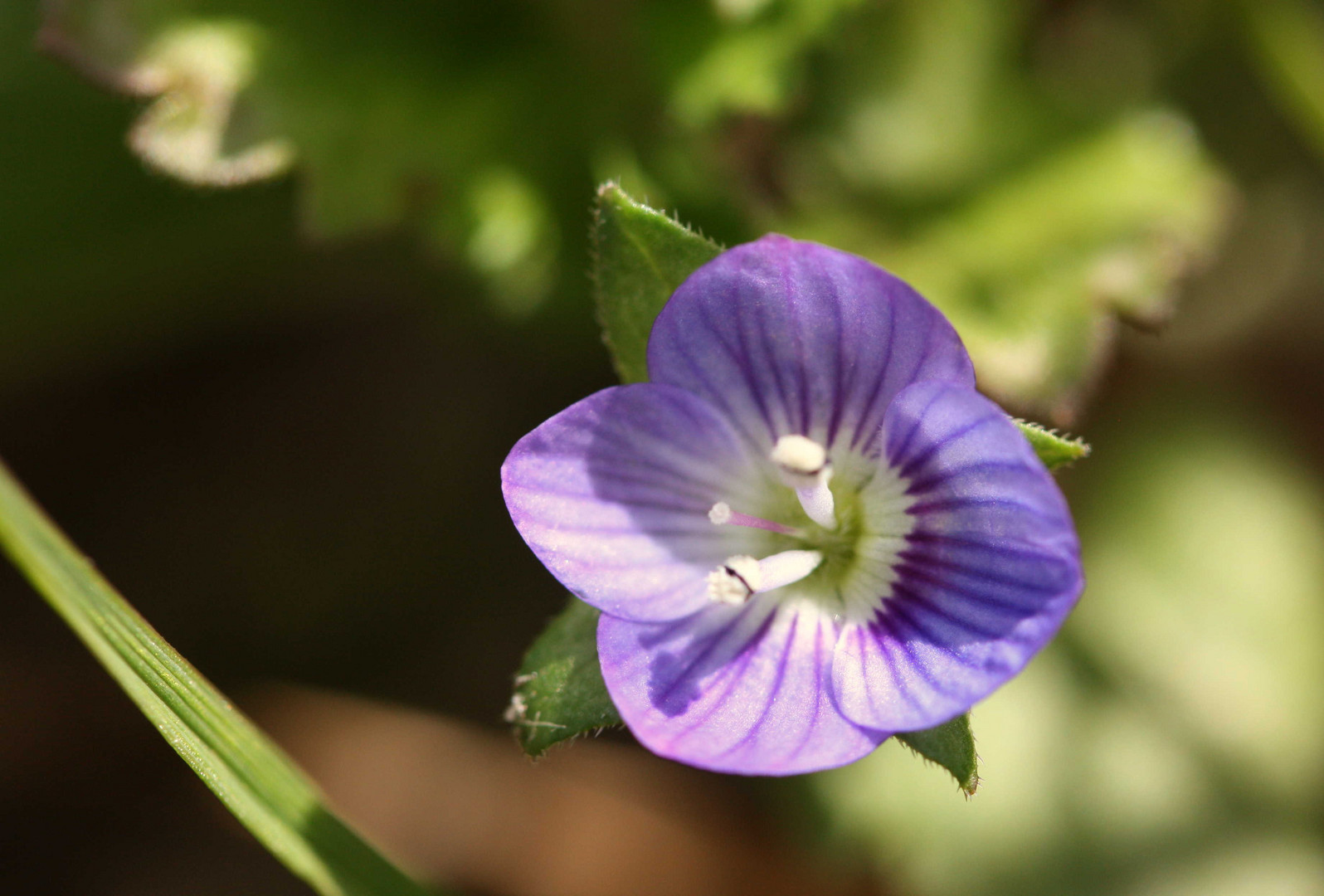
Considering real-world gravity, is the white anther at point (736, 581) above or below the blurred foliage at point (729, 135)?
below

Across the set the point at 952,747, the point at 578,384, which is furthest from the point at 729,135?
the point at 952,747

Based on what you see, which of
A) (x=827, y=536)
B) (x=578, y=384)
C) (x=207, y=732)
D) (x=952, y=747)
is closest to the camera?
(x=952, y=747)

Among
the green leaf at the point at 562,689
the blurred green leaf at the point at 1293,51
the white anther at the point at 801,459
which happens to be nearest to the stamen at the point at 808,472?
the white anther at the point at 801,459

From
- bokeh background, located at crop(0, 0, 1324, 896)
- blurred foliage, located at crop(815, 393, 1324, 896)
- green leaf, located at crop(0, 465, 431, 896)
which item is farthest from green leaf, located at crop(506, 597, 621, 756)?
blurred foliage, located at crop(815, 393, 1324, 896)

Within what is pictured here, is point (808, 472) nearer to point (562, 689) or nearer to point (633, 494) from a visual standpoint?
point (633, 494)

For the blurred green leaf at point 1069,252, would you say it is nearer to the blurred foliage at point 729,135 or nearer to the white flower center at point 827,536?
the blurred foliage at point 729,135

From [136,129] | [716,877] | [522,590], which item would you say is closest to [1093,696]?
[716,877]
